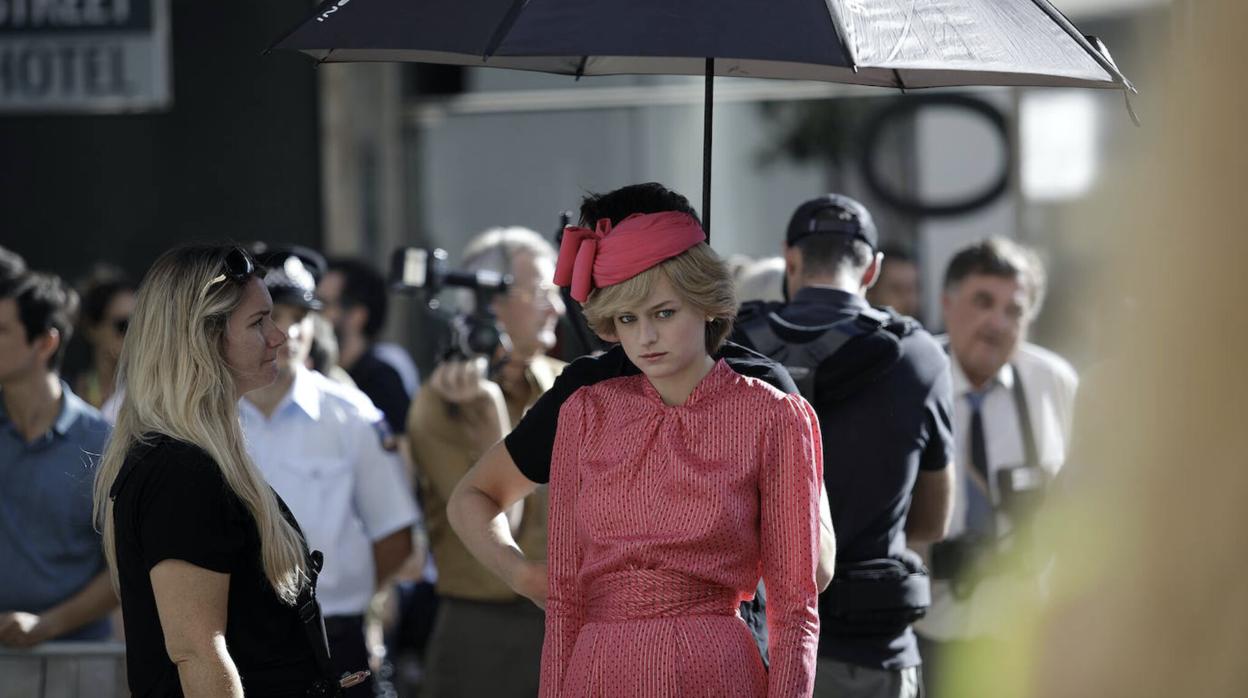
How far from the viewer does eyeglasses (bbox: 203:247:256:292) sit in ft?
9.56

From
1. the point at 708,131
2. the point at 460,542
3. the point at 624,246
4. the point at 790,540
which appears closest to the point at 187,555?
the point at 624,246

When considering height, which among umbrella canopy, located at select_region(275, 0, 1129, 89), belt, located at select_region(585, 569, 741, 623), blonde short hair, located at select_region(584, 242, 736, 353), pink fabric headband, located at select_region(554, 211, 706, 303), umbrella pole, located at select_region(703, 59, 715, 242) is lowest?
belt, located at select_region(585, 569, 741, 623)

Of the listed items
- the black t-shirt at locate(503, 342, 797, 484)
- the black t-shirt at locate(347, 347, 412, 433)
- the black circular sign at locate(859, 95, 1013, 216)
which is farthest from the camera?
the black circular sign at locate(859, 95, 1013, 216)

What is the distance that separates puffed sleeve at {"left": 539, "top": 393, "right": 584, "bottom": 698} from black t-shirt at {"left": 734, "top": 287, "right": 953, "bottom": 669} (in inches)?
40.6

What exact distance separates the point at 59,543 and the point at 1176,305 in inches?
143

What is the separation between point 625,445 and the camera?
9.12 ft

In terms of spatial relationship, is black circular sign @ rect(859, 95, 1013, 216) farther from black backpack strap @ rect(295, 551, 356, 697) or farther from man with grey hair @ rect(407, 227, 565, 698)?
black backpack strap @ rect(295, 551, 356, 697)

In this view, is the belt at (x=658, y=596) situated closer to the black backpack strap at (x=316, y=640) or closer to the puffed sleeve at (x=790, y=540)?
the puffed sleeve at (x=790, y=540)

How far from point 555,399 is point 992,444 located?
8.34 feet

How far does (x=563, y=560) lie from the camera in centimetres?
282

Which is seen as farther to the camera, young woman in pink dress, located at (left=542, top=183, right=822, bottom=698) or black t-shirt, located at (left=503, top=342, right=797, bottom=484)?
black t-shirt, located at (left=503, top=342, right=797, bottom=484)

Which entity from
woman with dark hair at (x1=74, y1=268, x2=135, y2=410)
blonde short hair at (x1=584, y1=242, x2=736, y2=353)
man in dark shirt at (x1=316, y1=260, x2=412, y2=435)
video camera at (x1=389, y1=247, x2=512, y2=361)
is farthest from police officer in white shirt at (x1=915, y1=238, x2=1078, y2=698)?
woman with dark hair at (x1=74, y1=268, x2=135, y2=410)

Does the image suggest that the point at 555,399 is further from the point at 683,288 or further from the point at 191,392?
the point at 191,392

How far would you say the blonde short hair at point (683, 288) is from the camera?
2.76 meters
